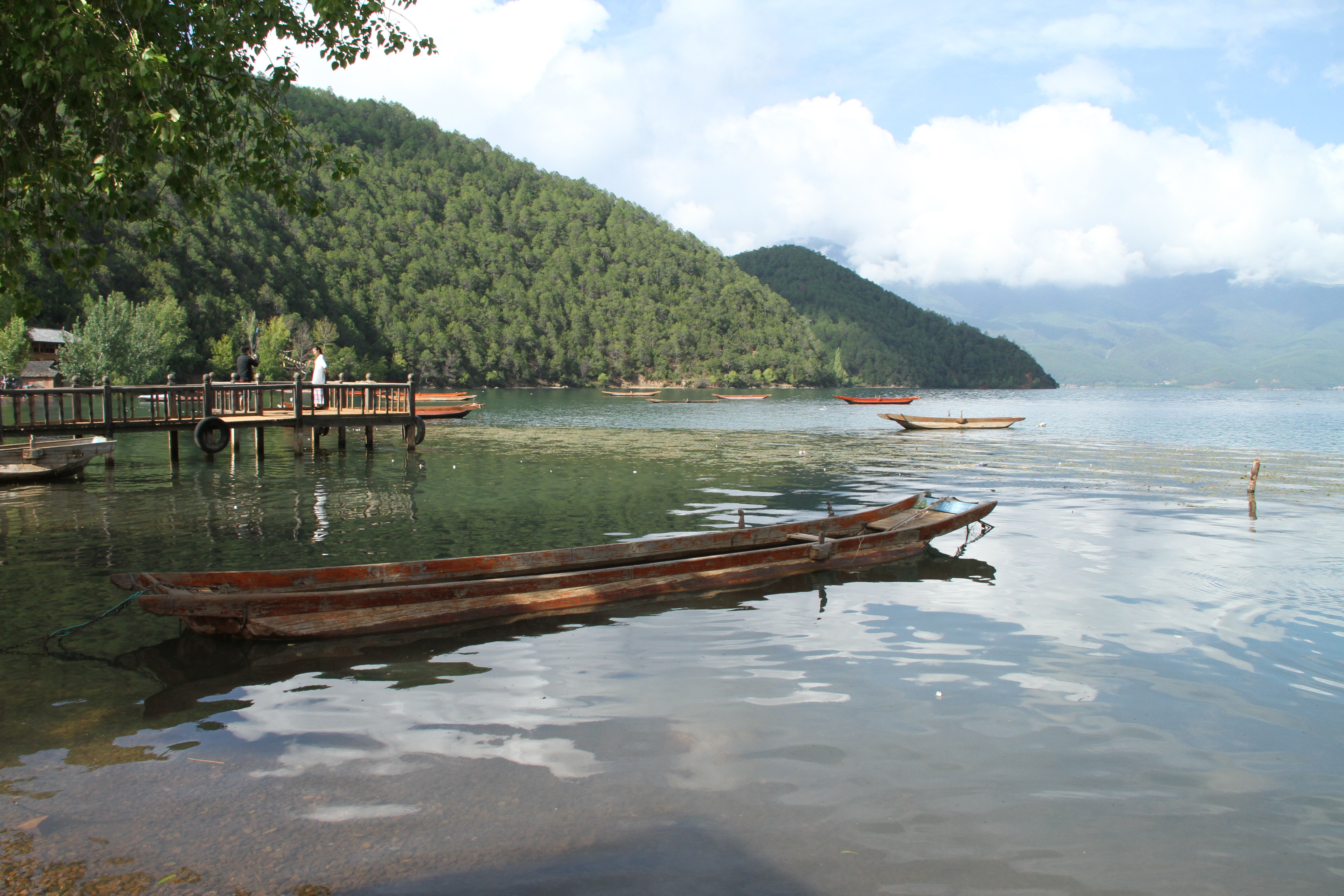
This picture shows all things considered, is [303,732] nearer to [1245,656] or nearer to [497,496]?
[1245,656]

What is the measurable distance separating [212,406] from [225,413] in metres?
1.02

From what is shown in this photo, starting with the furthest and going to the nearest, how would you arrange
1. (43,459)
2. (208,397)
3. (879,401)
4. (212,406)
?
(879,401) < (212,406) < (208,397) < (43,459)

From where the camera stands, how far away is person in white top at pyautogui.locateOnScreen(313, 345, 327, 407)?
3030 centimetres

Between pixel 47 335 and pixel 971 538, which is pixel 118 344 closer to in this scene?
pixel 47 335

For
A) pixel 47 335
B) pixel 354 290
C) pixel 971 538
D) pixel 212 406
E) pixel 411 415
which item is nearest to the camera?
pixel 971 538

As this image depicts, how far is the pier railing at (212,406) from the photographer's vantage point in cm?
2356

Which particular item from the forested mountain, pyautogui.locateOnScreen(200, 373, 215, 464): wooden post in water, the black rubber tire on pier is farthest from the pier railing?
the forested mountain

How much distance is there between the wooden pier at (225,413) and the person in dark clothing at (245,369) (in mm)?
611

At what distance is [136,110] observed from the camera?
9.33 metres

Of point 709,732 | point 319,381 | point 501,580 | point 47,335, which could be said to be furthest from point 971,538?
point 47,335

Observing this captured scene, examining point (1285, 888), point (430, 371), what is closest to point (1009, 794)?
point (1285, 888)

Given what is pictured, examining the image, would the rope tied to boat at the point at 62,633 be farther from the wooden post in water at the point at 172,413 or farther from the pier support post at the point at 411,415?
the pier support post at the point at 411,415

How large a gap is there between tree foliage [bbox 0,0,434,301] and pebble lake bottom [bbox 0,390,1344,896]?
5.34 m

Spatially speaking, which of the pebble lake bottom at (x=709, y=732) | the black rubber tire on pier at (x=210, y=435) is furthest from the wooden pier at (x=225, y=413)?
the pebble lake bottom at (x=709, y=732)
